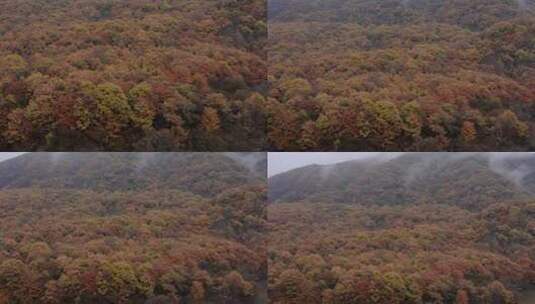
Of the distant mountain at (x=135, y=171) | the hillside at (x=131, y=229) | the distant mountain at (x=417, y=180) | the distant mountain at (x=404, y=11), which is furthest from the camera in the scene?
the distant mountain at (x=404, y=11)

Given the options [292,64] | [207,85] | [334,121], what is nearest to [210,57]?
[207,85]

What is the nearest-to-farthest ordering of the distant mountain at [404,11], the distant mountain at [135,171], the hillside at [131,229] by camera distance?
1. the hillside at [131,229]
2. the distant mountain at [135,171]
3. the distant mountain at [404,11]

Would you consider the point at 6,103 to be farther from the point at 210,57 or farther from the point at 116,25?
the point at 210,57

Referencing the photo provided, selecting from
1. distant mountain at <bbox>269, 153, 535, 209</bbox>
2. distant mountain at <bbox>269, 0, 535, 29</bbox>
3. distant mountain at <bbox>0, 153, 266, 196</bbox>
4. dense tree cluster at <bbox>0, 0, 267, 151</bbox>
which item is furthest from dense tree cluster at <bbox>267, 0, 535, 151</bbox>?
distant mountain at <bbox>0, 153, 266, 196</bbox>

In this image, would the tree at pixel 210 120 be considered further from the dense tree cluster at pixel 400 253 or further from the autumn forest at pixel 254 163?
the dense tree cluster at pixel 400 253

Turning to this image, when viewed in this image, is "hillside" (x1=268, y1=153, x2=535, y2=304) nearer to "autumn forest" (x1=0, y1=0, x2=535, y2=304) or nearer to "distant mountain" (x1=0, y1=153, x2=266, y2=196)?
"autumn forest" (x1=0, y1=0, x2=535, y2=304)

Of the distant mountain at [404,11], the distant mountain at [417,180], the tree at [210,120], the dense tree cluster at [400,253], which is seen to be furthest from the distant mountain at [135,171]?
the distant mountain at [404,11]

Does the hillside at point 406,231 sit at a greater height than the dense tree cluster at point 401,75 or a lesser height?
lesser

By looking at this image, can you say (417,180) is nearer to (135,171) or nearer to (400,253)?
(400,253)
